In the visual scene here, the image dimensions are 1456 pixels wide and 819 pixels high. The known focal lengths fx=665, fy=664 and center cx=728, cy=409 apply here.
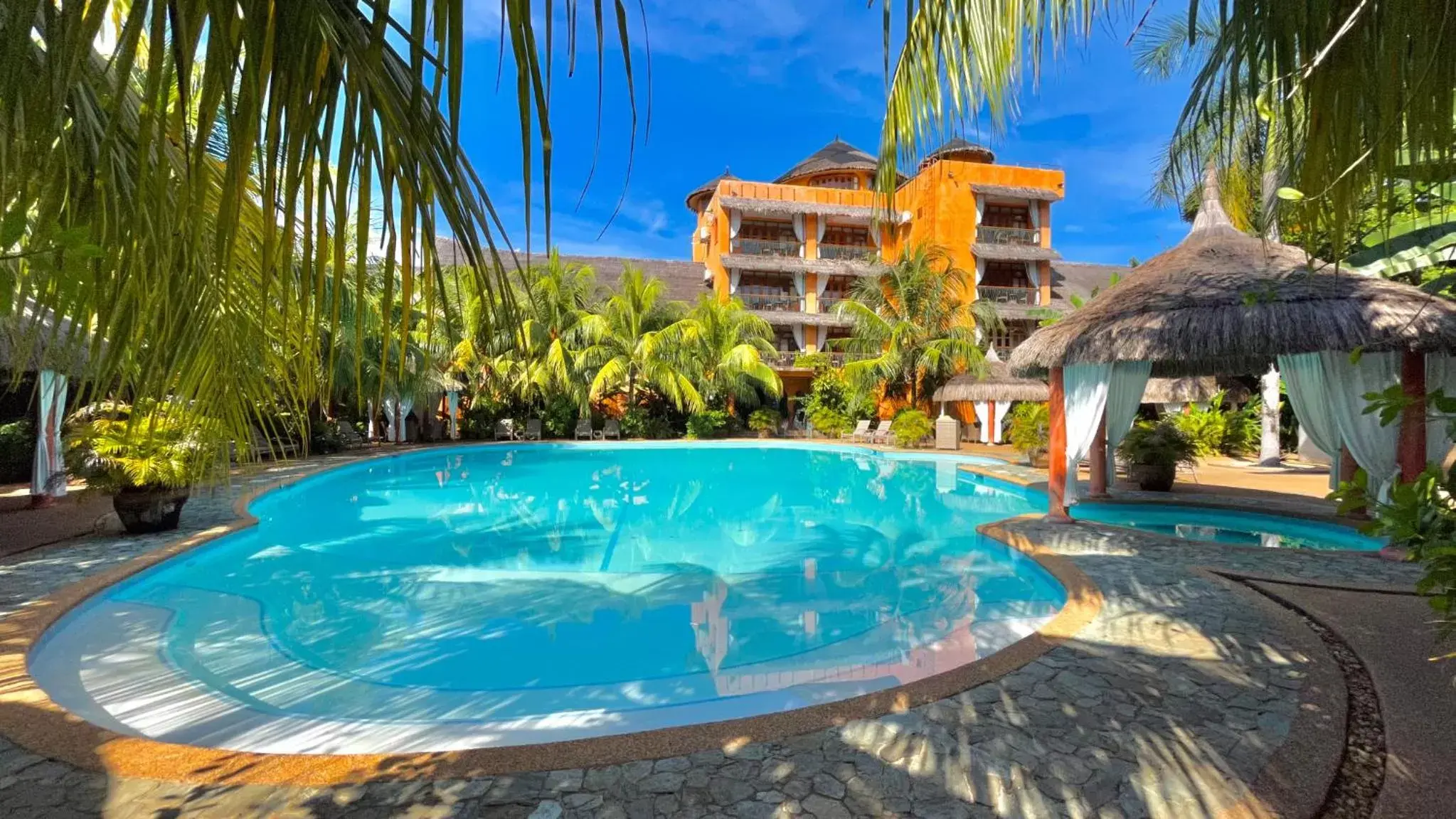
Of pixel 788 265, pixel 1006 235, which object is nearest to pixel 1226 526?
pixel 788 265

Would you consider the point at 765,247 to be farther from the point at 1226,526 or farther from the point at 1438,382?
the point at 1438,382

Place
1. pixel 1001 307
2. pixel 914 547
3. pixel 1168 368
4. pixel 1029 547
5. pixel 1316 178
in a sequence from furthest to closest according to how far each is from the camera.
→ pixel 1001 307 < pixel 1168 368 < pixel 914 547 < pixel 1029 547 < pixel 1316 178

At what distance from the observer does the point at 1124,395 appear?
845cm

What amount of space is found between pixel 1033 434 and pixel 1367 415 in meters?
7.97

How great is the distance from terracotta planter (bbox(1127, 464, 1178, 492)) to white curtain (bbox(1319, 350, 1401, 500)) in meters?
2.99

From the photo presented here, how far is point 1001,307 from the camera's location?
2445 cm

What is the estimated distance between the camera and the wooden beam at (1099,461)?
29.5ft

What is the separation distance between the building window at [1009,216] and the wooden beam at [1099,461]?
19350mm

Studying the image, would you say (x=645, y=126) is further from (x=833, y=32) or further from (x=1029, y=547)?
(x=1029, y=547)

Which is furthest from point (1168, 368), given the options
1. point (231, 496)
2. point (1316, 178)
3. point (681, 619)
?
point (231, 496)

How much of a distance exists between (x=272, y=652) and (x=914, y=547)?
5852mm

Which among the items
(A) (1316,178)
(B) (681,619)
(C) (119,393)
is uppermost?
(A) (1316,178)

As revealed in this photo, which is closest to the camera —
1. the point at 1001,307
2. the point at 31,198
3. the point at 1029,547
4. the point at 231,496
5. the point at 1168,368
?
the point at 31,198

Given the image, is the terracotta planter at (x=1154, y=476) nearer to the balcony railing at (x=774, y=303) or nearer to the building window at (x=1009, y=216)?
the balcony railing at (x=774, y=303)
